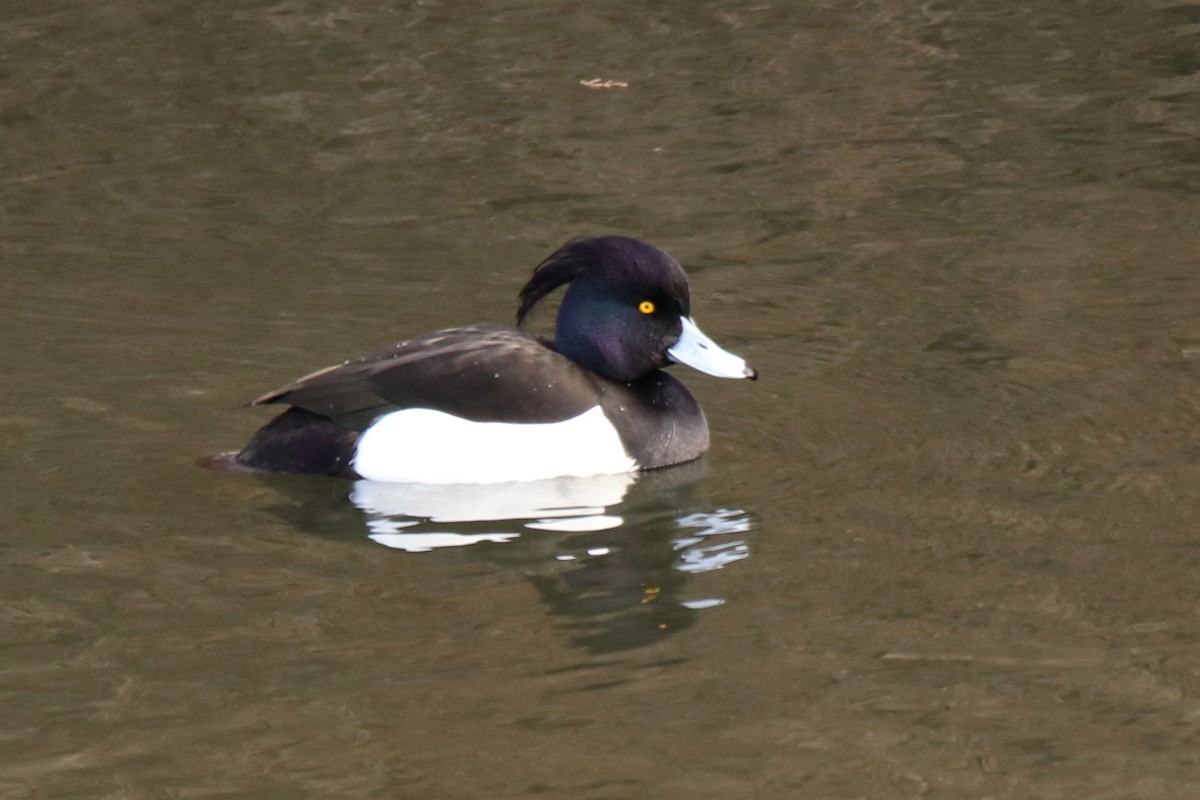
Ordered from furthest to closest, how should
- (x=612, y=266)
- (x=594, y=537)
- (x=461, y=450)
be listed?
(x=612, y=266) < (x=461, y=450) < (x=594, y=537)

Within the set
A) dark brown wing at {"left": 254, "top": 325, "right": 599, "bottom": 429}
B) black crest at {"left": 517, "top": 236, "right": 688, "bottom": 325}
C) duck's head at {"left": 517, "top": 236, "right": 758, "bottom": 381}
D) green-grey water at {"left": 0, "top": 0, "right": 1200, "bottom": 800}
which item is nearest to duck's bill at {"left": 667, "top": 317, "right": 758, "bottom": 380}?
duck's head at {"left": 517, "top": 236, "right": 758, "bottom": 381}

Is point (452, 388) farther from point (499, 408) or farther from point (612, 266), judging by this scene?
point (612, 266)

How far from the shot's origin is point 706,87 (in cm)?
1284

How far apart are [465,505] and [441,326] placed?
207 cm

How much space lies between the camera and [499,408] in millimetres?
7004

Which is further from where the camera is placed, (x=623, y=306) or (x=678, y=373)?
Result: (x=678, y=373)

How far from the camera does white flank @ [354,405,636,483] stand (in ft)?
22.9

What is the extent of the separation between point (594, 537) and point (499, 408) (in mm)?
760

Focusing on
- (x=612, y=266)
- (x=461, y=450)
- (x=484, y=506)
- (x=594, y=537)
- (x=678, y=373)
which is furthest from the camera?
(x=678, y=373)

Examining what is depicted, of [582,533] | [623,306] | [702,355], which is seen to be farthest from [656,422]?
[582,533]

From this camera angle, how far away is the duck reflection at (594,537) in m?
5.75

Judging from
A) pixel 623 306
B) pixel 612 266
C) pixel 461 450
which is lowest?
pixel 461 450

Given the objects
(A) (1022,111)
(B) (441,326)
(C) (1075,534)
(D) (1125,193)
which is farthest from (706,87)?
(C) (1075,534)

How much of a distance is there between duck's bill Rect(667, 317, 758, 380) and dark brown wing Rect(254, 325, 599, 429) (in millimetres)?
455
